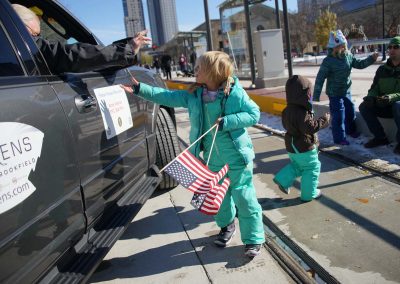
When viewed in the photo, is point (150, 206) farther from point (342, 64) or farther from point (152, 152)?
point (342, 64)

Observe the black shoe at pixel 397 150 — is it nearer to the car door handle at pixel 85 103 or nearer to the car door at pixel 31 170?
the car door handle at pixel 85 103

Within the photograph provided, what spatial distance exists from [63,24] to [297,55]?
55.8 m

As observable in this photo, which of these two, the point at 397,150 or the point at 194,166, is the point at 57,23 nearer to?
the point at 194,166

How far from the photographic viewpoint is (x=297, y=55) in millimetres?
56000

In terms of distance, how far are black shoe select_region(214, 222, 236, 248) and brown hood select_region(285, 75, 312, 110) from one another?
4.07ft

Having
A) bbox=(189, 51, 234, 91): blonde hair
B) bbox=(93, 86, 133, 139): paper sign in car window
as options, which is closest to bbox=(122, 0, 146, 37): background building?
bbox=(93, 86, 133, 139): paper sign in car window

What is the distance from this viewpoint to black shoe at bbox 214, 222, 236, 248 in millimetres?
2906

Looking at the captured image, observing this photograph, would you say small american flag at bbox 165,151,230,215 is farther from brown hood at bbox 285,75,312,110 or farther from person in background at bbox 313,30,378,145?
person in background at bbox 313,30,378,145

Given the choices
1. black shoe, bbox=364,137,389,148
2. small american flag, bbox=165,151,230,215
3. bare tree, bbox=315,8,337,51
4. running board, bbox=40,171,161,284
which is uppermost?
bare tree, bbox=315,8,337,51

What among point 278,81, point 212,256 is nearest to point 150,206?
point 212,256

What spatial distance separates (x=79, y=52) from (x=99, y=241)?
1.12 m

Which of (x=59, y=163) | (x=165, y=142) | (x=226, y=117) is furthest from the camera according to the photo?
(x=165, y=142)

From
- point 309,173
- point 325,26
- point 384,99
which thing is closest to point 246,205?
point 309,173

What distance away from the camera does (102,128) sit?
2.40 m
